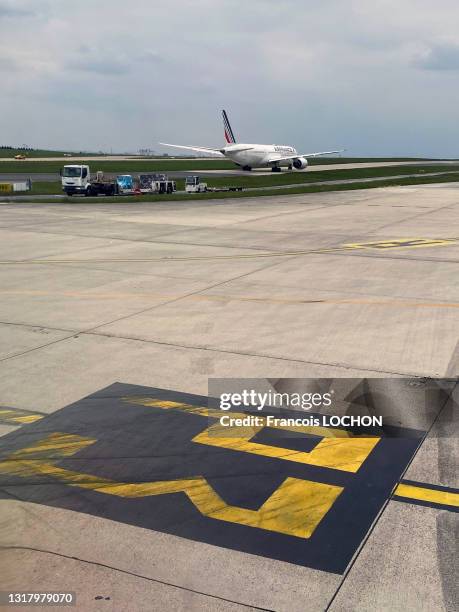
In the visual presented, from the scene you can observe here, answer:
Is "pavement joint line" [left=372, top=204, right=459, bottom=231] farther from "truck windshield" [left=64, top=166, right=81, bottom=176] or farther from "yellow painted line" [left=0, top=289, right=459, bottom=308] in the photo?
"truck windshield" [left=64, top=166, right=81, bottom=176]

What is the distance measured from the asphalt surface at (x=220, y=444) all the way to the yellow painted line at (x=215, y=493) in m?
0.03

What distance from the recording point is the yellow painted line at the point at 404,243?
29.9 metres

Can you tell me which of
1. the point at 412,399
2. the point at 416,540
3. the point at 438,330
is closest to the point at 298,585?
the point at 416,540

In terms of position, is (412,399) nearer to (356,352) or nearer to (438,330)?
(356,352)

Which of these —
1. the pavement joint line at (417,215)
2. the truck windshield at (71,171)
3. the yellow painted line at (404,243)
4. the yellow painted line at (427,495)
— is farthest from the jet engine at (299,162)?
the yellow painted line at (427,495)

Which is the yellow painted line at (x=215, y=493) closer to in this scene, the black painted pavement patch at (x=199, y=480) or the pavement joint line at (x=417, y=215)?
the black painted pavement patch at (x=199, y=480)

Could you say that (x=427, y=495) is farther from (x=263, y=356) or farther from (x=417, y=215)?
(x=417, y=215)

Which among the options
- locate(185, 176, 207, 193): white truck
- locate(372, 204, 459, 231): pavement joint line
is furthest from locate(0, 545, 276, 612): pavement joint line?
locate(185, 176, 207, 193): white truck

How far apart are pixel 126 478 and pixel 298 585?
10.7ft

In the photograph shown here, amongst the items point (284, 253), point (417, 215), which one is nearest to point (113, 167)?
point (417, 215)

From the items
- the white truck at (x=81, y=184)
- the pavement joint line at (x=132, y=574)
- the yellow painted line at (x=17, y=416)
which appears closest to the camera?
the pavement joint line at (x=132, y=574)

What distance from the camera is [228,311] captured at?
18312mm

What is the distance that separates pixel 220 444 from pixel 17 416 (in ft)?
12.1

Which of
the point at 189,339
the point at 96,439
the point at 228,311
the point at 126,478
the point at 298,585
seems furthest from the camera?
the point at 228,311
